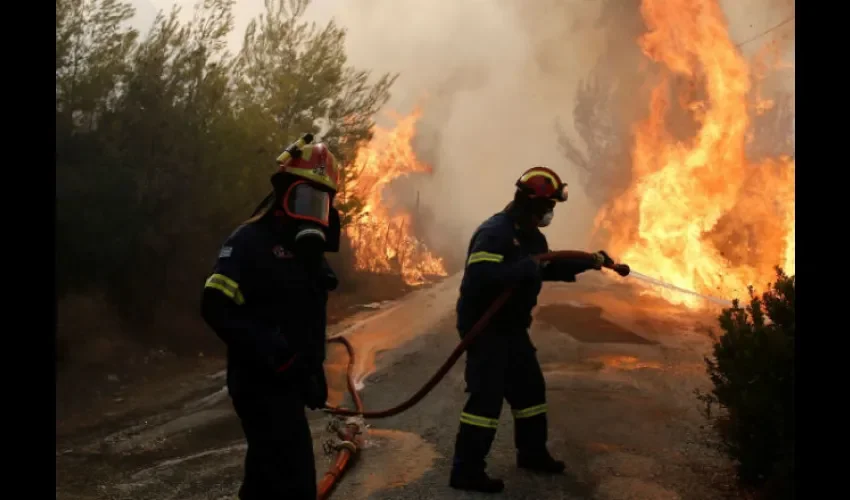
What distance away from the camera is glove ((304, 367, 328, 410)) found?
2959mm

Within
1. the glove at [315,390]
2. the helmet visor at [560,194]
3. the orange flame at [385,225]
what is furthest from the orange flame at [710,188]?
the glove at [315,390]

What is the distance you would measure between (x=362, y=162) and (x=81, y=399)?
44.7 feet

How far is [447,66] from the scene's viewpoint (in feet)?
116

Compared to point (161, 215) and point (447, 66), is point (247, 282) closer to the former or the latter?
point (161, 215)

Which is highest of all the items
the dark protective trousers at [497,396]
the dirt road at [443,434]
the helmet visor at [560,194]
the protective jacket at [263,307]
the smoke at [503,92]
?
the smoke at [503,92]

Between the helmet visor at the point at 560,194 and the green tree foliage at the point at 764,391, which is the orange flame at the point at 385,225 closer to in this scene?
the helmet visor at the point at 560,194

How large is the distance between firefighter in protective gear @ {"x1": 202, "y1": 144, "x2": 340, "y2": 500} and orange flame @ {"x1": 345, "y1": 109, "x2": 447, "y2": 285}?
599 inches

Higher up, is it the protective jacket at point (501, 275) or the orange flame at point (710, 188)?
the orange flame at point (710, 188)

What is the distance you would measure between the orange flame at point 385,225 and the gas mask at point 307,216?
1520cm

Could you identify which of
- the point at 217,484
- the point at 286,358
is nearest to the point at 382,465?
the point at 217,484

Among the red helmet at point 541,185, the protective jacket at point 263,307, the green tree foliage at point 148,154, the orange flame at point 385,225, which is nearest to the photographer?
the protective jacket at point 263,307

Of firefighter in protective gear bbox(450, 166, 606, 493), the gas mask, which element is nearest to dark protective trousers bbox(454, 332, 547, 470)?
firefighter in protective gear bbox(450, 166, 606, 493)

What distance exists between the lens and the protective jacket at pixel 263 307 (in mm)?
2725

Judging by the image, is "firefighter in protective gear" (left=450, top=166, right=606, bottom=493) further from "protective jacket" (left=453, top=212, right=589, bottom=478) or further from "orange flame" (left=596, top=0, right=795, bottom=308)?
"orange flame" (left=596, top=0, right=795, bottom=308)
